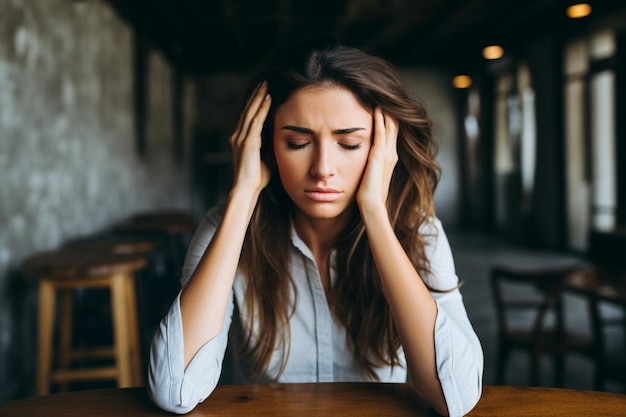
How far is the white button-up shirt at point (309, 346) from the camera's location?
38.2 inches

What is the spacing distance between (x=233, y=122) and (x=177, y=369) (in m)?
0.65

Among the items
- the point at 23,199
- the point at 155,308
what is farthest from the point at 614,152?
the point at 23,199

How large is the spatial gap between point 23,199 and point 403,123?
281cm

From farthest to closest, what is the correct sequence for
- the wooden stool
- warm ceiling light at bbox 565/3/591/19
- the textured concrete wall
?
1. warm ceiling light at bbox 565/3/591/19
2. the textured concrete wall
3. the wooden stool

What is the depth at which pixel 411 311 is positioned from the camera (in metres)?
1.06

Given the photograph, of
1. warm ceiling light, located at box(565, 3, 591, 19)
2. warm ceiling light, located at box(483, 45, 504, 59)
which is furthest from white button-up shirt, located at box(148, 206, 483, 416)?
warm ceiling light, located at box(483, 45, 504, 59)

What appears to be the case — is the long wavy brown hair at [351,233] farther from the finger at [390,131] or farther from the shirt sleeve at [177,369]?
the shirt sleeve at [177,369]

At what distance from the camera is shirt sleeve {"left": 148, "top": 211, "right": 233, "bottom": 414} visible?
953 mm

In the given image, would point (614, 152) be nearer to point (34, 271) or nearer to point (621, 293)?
point (621, 293)

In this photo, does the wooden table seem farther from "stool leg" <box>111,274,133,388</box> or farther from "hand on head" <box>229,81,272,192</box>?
"stool leg" <box>111,274,133,388</box>

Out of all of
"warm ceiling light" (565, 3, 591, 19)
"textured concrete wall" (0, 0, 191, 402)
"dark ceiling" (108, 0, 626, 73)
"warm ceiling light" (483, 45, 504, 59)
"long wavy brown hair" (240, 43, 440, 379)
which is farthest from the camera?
"warm ceiling light" (483, 45, 504, 59)

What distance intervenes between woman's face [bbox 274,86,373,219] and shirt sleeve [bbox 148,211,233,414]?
348 millimetres

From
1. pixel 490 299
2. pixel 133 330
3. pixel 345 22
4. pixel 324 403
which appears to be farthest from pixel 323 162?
pixel 345 22

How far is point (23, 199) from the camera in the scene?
3.33 m
